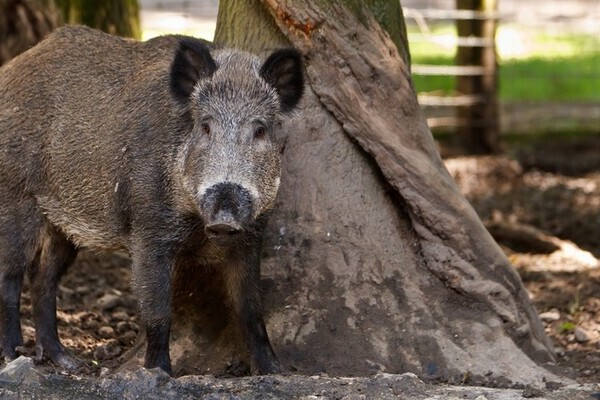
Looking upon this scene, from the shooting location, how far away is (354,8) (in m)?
6.54

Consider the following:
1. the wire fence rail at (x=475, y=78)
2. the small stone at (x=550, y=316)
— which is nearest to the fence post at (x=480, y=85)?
the wire fence rail at (x=475, y=78)

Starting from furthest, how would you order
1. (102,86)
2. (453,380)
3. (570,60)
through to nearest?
1. (570,60)
2. (102,86)
3. (453,380)

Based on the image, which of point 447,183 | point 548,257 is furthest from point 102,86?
point 548,257

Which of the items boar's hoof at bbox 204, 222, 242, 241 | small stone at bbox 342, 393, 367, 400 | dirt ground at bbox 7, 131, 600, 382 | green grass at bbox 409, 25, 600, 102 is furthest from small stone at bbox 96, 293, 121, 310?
green grass at bbox 409, 25, 600, 102

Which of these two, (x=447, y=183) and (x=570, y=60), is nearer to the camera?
(x=447, y=183)

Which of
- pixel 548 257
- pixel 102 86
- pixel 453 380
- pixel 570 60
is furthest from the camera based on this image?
pixel 570 60

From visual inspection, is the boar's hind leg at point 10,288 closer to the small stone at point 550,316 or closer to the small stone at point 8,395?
the small stone at point 8,395

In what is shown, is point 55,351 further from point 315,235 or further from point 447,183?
point 447,183

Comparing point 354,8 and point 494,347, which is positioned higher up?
point 354,8

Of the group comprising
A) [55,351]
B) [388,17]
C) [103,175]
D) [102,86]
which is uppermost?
[388,17]

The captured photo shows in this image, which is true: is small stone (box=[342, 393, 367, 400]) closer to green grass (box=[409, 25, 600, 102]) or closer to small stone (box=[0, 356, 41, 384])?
small stone (box=[0, 356, 41, 384])

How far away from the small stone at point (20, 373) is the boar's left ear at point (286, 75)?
1.86 m

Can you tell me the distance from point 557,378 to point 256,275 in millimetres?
1715

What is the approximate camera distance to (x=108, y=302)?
7848 millimetres
